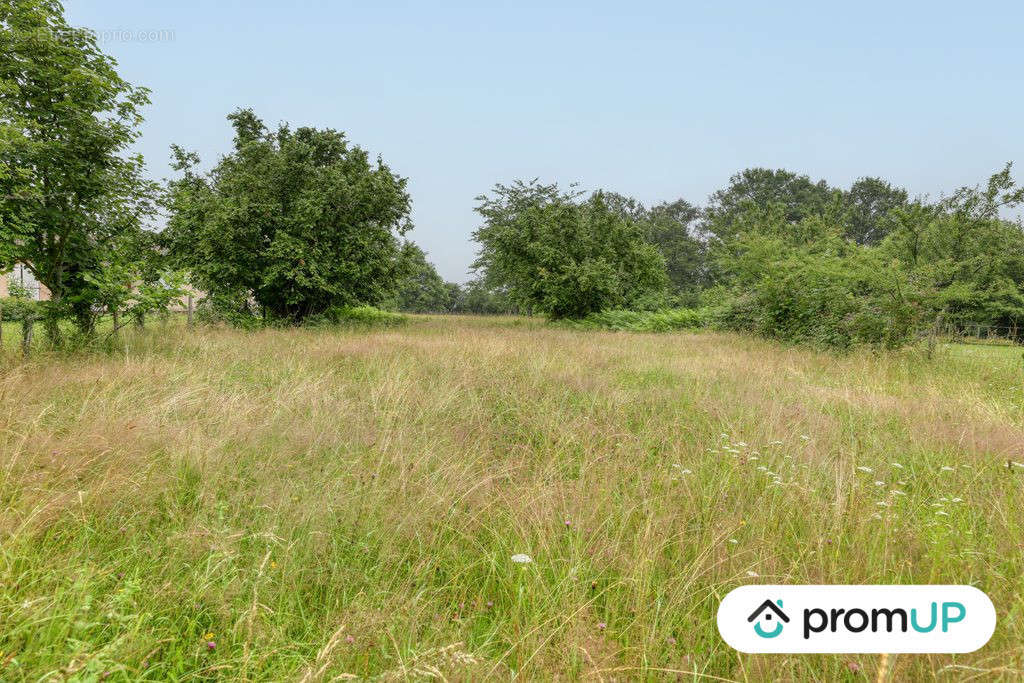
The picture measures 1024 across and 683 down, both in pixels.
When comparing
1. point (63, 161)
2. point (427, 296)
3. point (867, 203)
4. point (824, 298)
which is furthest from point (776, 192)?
point (63, 161)

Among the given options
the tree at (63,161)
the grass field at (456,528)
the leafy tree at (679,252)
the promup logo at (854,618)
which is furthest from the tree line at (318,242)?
the leafy tree at (679,252)

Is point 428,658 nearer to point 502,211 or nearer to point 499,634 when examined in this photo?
point 499,634

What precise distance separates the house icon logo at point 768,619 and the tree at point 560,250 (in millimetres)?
20788

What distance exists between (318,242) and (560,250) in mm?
10917

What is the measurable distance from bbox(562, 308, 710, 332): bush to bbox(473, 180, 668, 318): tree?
590 millimetres

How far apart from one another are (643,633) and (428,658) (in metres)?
0.76

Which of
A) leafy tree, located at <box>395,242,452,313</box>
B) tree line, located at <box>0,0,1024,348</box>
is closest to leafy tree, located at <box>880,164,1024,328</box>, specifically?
tree line, located at <box>0,0,1024,348</box>

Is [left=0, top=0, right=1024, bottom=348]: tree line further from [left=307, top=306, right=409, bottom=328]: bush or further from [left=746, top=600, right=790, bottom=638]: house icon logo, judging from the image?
[left=746, top=600, right=790, bottom=638]: house icon logo

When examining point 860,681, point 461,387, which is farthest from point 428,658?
point 461,387

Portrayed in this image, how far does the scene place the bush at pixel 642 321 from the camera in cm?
2245

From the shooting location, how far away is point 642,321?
23031 millimetres

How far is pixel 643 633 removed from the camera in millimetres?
1754

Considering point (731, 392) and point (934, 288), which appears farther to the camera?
point (934, 288)

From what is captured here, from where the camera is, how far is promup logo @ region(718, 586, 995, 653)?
1431 mm
